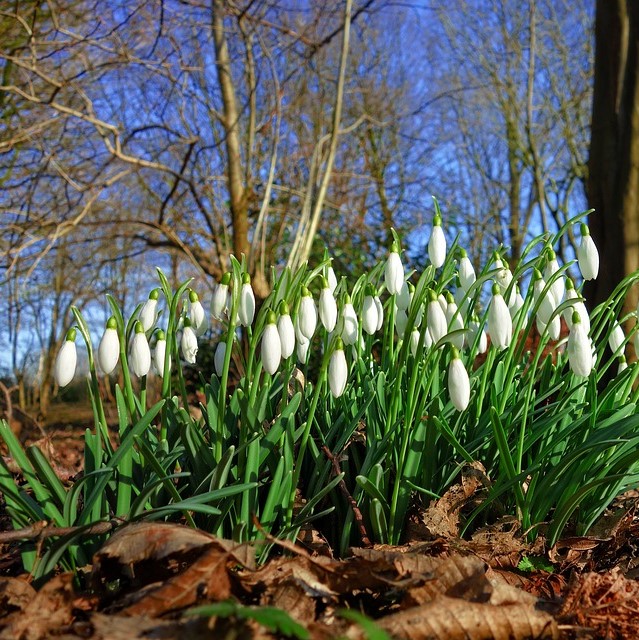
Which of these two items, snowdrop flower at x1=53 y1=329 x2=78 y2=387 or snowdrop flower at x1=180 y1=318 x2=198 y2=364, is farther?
snowdrop flower at x1=180 y1=318 x2=198 y2=364

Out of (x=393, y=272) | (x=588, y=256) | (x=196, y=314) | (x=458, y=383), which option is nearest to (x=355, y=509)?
(x=458, y=383)

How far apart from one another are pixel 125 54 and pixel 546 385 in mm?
5309

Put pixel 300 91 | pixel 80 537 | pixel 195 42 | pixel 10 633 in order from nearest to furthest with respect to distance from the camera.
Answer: pixel 10 633
pixel 80 537
pixel 195 42
pixel 300 91

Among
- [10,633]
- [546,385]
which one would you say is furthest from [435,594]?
[546,385]

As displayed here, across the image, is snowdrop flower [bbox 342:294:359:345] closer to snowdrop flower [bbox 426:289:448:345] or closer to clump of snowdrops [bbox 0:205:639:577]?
clump of snowdrops [bbox 0:205:639:577]

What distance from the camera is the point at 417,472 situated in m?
1.96

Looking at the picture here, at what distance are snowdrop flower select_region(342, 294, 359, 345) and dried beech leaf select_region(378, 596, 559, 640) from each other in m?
0.88

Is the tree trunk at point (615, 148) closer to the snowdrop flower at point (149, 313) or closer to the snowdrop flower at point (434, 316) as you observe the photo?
the snowdrop flower at point (434, 316)

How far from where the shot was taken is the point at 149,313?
1968 mm

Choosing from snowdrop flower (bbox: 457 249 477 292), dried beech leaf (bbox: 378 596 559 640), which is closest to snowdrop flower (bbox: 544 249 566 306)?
snowdrop flower (bbox: 457 249 477 292)

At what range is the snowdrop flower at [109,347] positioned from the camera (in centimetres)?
174

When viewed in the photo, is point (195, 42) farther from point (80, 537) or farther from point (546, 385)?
point (80, 537)

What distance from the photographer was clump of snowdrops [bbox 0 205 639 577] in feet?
5.42

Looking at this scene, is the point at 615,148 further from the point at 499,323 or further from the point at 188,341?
the point at 188,341
